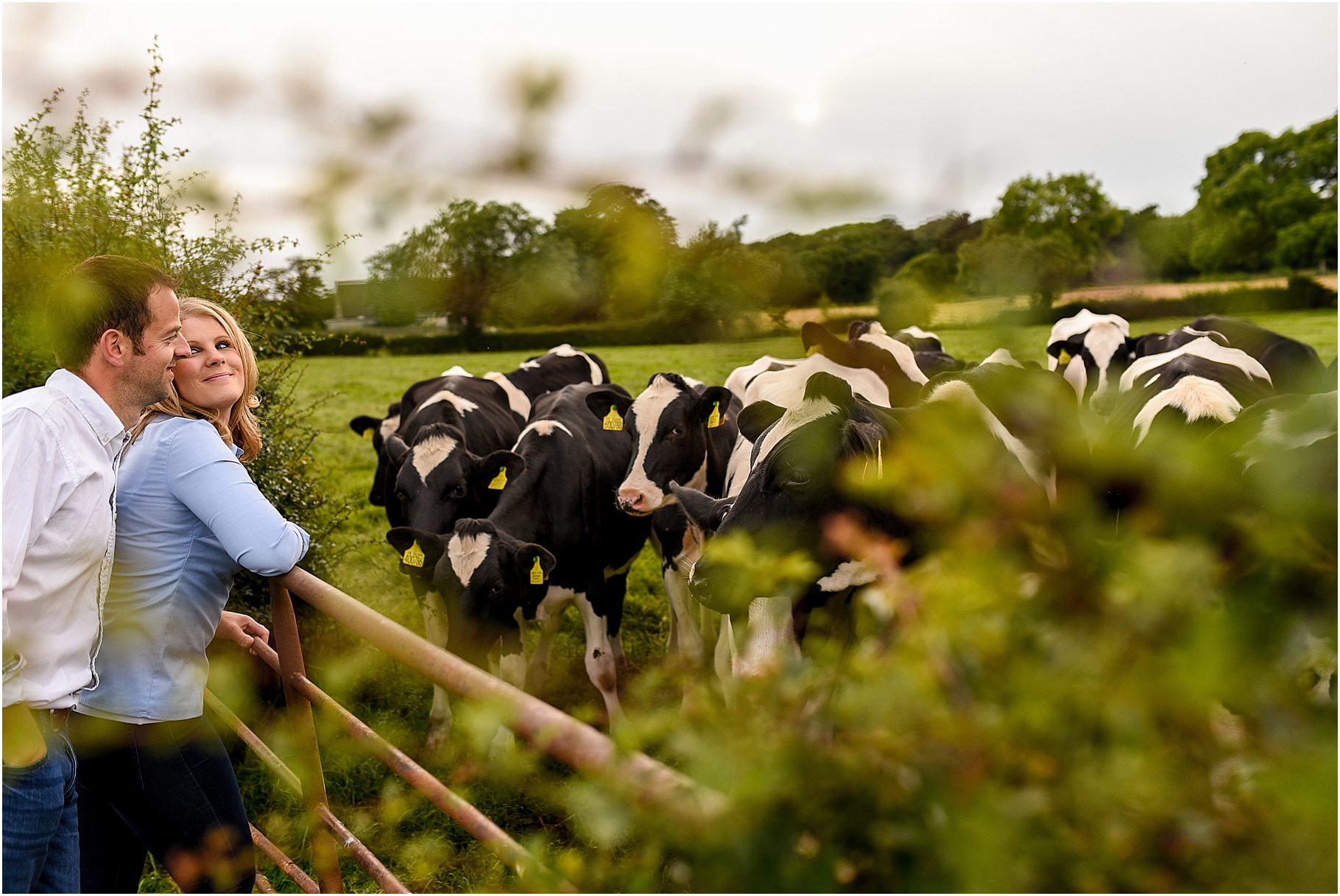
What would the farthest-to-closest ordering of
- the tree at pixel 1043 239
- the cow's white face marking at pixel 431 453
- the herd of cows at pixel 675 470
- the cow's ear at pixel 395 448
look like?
the cow's ear at pixel 395 448
the cow's white face marking at pixel 431 453
the herd of cows at pixel 675 470
the tree at pixel 1043 239

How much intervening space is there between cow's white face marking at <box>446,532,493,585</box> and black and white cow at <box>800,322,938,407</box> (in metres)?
2.28

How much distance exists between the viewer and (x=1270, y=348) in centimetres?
810

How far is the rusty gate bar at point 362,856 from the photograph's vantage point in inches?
74.8

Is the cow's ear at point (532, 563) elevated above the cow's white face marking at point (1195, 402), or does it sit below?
below

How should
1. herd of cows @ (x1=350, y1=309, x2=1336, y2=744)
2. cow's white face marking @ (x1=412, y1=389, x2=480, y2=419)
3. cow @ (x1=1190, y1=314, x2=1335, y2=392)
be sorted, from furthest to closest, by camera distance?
cow's white face marking @ (x1=412, y1=389, x2=480, y2=419) < cow @ (x1=1190, y1=314, x2=1335, y2=392) < herd of cows @ (x1=350, y1=309, x2=1336, y2=744)

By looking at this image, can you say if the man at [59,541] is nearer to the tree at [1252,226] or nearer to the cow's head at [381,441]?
the tree at [1252,226]

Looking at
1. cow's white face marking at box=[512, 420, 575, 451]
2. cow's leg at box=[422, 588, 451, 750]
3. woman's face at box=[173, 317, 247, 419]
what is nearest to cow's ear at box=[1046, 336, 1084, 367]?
cow's white face marking at box=[512, 420, 575, 451]

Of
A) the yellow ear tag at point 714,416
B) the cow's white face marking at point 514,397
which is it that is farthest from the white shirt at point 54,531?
the cow's white face marking at point 514,397

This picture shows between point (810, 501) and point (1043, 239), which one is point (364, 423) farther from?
point (1043, 239)

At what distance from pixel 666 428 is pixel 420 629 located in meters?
2.29

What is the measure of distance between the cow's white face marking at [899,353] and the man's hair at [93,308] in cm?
528

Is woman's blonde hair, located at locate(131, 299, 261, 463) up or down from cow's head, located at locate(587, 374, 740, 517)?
up

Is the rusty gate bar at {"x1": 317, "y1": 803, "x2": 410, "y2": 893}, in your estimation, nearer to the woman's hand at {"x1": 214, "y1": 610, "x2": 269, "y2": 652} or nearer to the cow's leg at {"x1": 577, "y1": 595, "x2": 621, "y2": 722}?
the woman's hand at {"x1": 214, "y1": 610, "x2": 269, "y2": 652}

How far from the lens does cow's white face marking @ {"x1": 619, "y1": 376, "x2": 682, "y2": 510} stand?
20.0 feet
